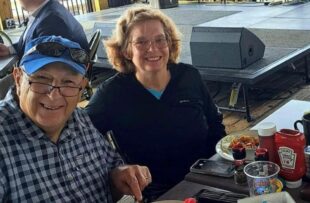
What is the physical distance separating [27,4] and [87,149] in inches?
78.0

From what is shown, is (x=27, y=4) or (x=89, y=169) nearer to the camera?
(x=89, y=169)

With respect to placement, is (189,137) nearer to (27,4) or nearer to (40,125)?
(40,125)

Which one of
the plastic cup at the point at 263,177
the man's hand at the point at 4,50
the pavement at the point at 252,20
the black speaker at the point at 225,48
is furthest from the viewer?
the pavement at the point at 252,20

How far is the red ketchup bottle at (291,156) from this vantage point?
145 centimetres

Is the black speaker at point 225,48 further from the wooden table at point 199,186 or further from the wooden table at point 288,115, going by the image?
the wooden table at point 199,186

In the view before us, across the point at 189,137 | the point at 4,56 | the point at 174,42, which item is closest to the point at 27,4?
the point at 4,56

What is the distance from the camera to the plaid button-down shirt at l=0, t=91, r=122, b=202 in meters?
1.44

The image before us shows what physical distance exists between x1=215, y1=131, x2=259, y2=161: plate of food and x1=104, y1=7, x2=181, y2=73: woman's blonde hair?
0.56 m

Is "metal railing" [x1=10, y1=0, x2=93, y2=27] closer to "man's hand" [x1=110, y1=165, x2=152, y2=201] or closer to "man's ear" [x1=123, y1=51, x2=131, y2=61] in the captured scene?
"man's ear" [x1=123, y1=51, x2=131, y2=61]

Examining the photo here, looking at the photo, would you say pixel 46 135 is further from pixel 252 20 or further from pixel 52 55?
pixel 252 20

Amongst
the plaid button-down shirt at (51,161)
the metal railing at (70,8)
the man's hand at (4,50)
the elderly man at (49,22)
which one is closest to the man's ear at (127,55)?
the plaid button-down shirt at (51,161)

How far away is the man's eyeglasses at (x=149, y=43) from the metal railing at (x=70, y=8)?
728 centimetres

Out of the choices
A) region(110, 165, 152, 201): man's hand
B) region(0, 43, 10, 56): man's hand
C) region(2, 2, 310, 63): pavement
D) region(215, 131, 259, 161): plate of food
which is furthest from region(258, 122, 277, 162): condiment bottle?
region(2, 2, 310, 63): pavement

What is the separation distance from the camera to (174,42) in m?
2.29
